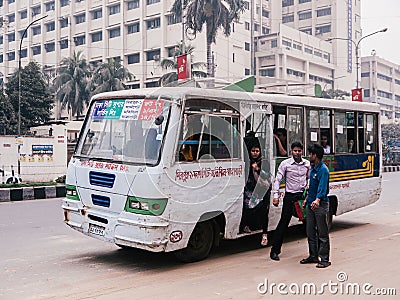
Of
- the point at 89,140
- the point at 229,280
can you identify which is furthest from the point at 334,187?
the point at 89,140

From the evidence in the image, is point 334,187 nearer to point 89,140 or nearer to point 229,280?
point 229,280

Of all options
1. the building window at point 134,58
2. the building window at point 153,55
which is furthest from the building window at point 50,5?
the building window at point 153,55

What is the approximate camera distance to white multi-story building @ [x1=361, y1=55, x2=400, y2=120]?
89.9m

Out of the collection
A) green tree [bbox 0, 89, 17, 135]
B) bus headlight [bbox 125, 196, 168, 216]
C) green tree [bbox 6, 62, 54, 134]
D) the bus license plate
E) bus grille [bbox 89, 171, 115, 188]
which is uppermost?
green tree [bbox 6, 62, 54, 134]

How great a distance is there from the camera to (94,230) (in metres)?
6.69

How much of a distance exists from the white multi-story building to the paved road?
84.3 meters

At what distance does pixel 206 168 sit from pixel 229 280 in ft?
4.97

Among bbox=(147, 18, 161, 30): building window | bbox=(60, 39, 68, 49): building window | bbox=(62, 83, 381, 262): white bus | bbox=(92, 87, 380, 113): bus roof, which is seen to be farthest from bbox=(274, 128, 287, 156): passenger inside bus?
bbox=(60, 39, 68, 49): building window

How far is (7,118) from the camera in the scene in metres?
36.9

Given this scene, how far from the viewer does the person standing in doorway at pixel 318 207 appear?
662 cm

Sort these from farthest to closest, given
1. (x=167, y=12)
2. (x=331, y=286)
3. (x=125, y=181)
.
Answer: (x=167, y=12)
(x=125, y=181)
(x=331, y=286)

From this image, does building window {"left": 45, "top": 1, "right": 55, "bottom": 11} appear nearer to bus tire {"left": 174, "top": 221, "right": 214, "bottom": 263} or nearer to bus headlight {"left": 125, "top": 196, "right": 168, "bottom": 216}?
bus tire {"left": 174, "top": 221, "right": 214, "bottom": 263}

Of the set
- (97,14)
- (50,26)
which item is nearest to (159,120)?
(97,14)

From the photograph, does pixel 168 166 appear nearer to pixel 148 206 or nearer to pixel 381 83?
pixel 148 206
